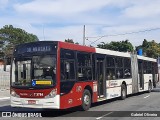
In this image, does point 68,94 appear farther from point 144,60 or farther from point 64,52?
point 144,60

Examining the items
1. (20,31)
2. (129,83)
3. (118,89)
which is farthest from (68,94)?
(20,31)

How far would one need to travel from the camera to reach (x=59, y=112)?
1422 cm

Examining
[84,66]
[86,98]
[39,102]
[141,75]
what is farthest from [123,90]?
[39,102]

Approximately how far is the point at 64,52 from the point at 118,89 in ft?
22.1

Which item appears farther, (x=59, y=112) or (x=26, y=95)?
(x=59, y=112)

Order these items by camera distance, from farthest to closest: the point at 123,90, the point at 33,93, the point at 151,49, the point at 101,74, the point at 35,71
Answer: the point at 151,49 → the point at 123,90 → the point at 101,74 → the point at 35,71 → the point at 33,93

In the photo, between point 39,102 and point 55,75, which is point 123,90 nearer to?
point 55,75

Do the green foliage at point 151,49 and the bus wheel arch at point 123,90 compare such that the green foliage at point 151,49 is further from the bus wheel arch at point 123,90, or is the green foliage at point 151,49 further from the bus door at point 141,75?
the bus wheel arch at point 123,90

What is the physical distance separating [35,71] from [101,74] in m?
4.79

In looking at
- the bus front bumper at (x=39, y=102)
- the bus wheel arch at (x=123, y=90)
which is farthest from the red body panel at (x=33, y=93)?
the bus wheel arch at (x=123, y=90)

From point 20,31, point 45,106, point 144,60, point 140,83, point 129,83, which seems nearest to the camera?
point 45,106

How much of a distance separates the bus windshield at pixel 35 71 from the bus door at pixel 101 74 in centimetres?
400

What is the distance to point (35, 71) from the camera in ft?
41.8

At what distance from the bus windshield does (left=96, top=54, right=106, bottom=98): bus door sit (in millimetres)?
4001
